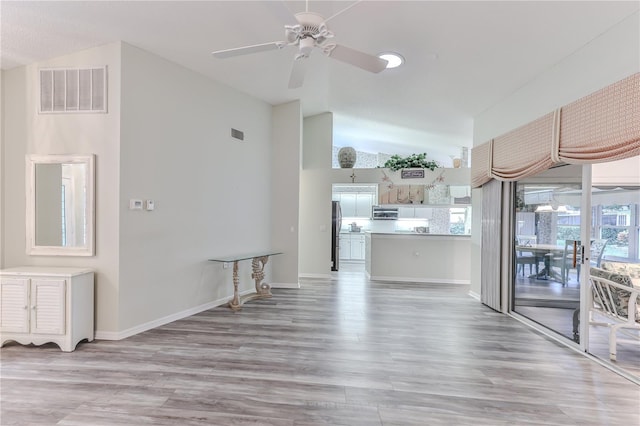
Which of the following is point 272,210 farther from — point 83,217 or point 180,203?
point 83,217

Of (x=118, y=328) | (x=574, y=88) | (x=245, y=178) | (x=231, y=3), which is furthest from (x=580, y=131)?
(x=118, y=328)

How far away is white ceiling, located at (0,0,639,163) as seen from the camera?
257cm

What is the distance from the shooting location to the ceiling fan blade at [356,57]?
2285mm

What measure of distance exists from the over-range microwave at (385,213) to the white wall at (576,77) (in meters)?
4.21

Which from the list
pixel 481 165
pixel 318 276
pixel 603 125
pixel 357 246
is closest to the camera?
pixel 603 125

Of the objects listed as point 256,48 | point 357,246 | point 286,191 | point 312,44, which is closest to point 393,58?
point 312,44

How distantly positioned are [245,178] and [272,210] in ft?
2.98

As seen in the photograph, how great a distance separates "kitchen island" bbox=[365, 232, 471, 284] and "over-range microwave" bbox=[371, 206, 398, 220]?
6.93 ft

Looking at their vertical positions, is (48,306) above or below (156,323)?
above

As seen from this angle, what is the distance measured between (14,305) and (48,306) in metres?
0.37

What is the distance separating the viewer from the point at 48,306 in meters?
2.99

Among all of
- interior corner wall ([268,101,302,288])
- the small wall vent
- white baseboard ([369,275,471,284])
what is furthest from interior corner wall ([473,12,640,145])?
the small wall vent

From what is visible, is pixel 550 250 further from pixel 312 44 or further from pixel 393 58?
pixel 312 44

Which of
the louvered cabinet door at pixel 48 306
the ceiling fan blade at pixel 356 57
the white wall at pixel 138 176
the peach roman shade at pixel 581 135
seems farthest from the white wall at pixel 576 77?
the louvered cabinet door at pixel 48 306
